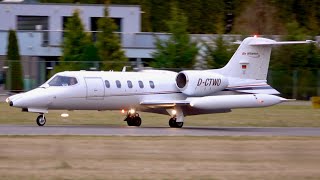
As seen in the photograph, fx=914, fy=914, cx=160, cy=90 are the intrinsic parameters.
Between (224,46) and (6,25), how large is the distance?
49.8 feet

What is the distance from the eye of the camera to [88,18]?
60.8 m

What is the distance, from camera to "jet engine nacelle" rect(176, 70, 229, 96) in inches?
1262

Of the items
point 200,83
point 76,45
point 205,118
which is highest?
point 200,83

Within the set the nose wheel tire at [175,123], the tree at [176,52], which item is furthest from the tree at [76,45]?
the nose wheel tire at [175,123]

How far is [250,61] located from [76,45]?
21.7 meters

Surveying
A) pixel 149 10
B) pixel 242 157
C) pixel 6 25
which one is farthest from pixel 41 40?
pixel 242 157

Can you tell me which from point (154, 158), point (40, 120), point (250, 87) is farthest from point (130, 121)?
point (154, 158)

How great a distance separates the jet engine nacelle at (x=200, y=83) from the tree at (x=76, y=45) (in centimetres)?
1929

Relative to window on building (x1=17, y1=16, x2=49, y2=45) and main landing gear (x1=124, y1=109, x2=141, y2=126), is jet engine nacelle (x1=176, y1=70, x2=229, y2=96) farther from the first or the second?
window on building (x1=17, y1=16, x2=49, y2=45)

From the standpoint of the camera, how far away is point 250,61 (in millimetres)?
33250

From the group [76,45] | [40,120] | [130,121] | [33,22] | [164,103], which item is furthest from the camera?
[33,22]

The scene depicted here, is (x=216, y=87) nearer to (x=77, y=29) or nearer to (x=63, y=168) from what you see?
(x=63, y=168)

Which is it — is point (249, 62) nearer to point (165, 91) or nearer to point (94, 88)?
point (165, 91)

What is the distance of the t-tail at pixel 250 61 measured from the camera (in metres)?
33.2
